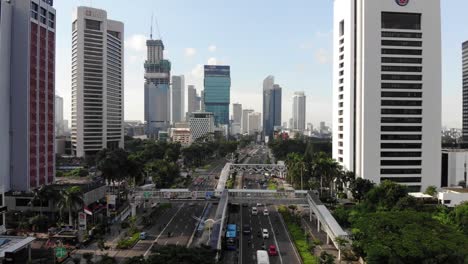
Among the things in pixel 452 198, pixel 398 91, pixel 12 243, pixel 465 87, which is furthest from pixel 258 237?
pixel 465 87

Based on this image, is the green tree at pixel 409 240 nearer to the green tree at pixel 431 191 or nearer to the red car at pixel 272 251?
the red car at pixel 272 251

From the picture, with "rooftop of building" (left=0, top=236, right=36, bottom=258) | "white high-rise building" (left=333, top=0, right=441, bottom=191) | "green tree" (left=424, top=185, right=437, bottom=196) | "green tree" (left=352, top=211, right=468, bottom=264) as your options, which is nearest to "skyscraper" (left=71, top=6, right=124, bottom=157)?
"white high-rise building" (left=333, top=0, right=441, bottom=191)

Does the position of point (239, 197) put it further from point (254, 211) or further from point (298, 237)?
point (298, 237)

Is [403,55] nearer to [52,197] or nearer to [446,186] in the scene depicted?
[446,186]

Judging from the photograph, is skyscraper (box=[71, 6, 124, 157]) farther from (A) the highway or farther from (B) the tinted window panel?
(B) the tinted window panel

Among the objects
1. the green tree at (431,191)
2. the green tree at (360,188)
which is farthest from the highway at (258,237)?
the green tree at (431,191)

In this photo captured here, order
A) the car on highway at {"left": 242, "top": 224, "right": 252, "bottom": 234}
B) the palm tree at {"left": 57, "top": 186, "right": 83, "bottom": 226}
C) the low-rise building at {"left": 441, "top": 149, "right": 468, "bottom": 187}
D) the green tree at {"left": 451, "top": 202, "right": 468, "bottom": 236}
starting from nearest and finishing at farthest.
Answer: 1. the green tree at {"left": 451, "top": 202, "right": 468, "bottom": 236}
2. the palm tree at {"left": 57, "top": 186, "right": 83, "bottom": 226}
3. the car on highway at {"left": 242, "top": 224, "right": 252, "bottom": 234}
4. the low-rise building at {"left": 441, "top": 149, "right": 468, "bottom": 187}

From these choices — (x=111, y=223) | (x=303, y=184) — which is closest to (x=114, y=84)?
(x=303, y=184)
